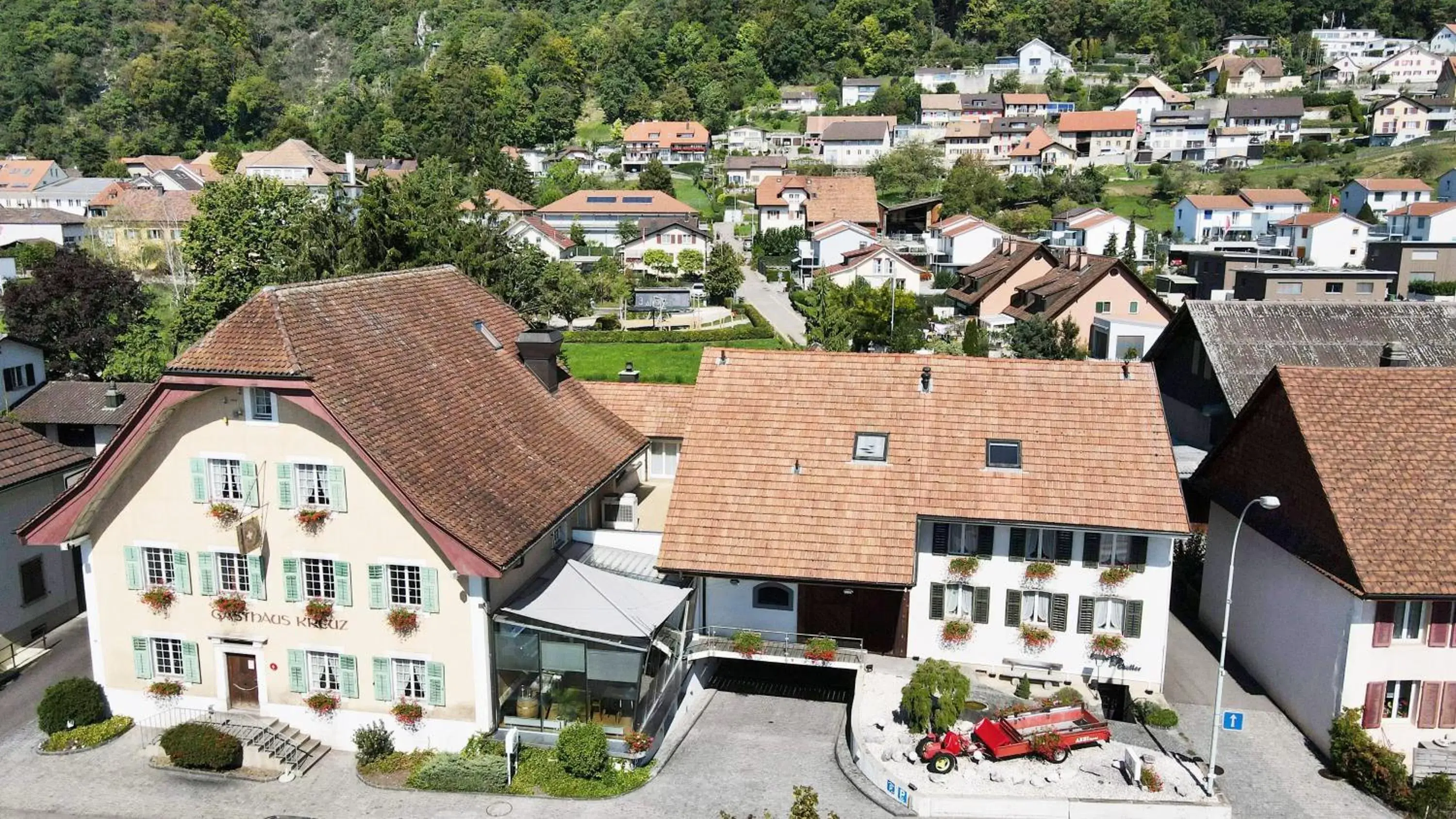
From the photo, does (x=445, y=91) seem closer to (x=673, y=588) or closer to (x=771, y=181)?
(x=771, y=181)

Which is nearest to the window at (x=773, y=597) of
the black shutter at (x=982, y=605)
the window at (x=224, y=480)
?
the black shutter at (x=982, y=605)

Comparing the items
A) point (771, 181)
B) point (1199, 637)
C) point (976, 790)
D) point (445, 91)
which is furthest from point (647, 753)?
point (445, 91)

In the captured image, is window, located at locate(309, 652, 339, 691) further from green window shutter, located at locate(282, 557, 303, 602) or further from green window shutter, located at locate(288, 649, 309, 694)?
green window shutter, located at locate(282, 557, 303, 602)

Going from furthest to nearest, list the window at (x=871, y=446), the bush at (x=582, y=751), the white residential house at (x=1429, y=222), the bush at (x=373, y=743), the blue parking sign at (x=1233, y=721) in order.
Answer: the white residential house at (x=1429, y=222), the window at (x=871, y=446), the bush at (x=373, y=743), the bush at (x=582, y=751), the blue parking sign at (x=1233, y=721)

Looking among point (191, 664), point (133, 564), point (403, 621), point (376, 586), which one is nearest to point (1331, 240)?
point (403, 621)

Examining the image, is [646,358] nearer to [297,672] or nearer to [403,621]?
[297,672]

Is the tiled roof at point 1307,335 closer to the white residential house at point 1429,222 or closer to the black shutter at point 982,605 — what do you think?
the black shutter at point 982,605
